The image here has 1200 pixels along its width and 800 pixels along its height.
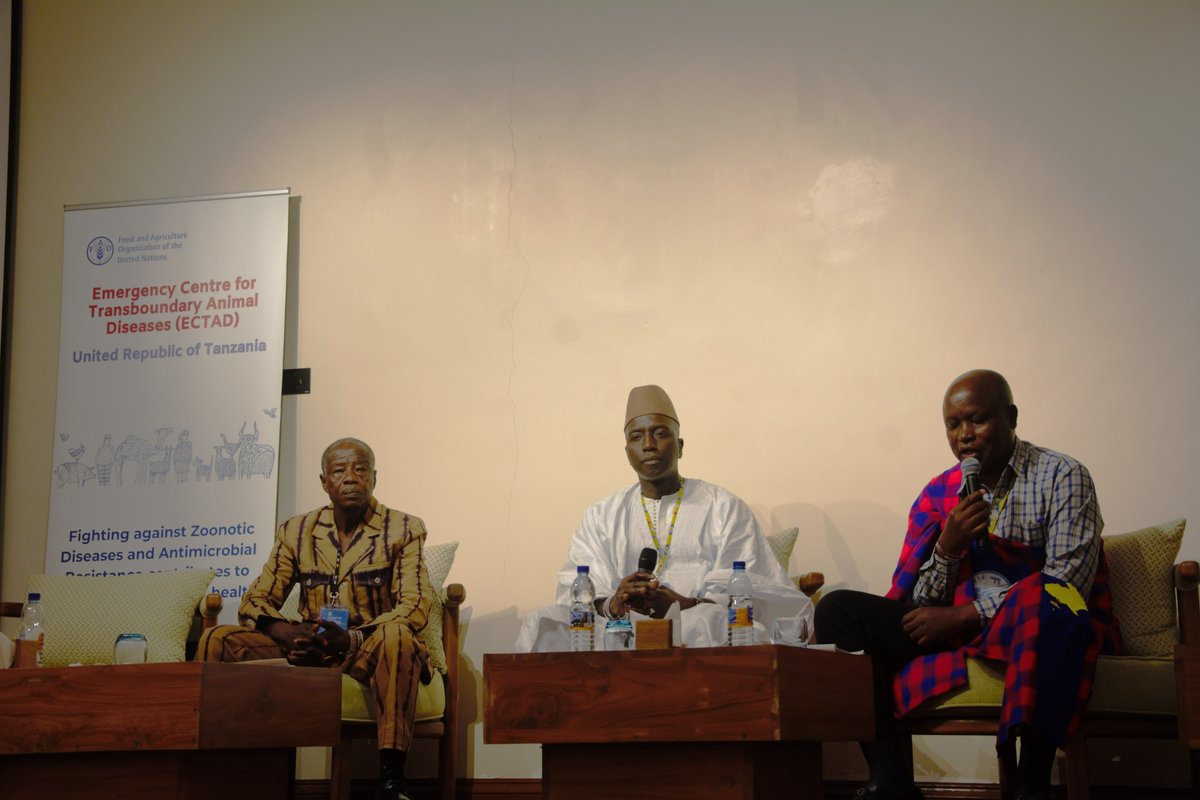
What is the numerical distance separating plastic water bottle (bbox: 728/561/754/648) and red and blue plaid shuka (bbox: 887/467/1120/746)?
0.60 meters

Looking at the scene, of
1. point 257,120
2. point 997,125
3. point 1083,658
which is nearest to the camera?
point 1083,658

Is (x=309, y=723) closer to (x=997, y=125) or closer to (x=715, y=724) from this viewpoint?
(x=715, y=724)

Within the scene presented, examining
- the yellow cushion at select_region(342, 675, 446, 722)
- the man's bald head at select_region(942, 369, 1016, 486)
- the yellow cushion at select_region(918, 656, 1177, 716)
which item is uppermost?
the man's bald head at select_region(942, 369, 1016, 486)

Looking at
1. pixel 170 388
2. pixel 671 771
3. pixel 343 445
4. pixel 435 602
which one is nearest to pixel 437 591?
pixel 435 602

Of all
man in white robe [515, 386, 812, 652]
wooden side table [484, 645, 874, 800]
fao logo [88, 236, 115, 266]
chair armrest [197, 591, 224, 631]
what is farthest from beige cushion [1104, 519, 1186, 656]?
fao logo [88, 236, 115, 266]

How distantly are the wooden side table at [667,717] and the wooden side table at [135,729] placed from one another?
64cm

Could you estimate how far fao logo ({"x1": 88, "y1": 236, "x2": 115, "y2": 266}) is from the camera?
19.1 ft

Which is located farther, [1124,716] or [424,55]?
[424,55]

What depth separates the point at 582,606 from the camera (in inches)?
146

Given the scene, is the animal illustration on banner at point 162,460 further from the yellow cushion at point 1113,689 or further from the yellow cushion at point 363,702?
the yellow cushion at point 1113,689

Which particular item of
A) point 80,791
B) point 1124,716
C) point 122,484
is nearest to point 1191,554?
point 1124,716

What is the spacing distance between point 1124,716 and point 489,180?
10.9 ft

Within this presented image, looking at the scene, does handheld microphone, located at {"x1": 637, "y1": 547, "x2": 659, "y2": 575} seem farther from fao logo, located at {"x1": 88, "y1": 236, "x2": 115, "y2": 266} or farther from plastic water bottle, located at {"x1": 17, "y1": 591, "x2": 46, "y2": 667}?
fao logo, located at {"x1": 88, "y1": 236, "x2": 115, "y2": 266}

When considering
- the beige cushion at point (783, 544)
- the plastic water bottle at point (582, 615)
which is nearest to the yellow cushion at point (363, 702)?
the plastic water bottle at point (582, 615)
